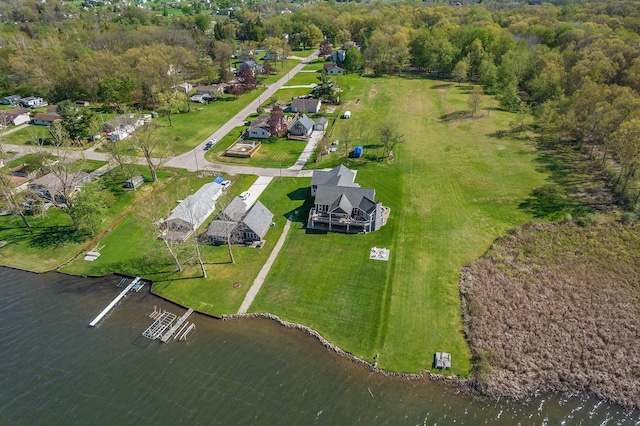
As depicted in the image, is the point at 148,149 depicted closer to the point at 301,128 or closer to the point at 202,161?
the point at 202,161

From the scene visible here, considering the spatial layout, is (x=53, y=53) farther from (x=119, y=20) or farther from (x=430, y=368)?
(x=430, y=368)

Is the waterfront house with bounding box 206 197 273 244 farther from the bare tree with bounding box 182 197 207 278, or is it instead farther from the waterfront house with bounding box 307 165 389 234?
the waterfront house with bounding box 307 165 389 234

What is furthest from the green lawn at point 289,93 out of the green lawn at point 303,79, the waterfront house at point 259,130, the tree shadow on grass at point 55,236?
the tree shadow on grass at point 55,236

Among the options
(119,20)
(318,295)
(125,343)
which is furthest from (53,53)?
(318,295)

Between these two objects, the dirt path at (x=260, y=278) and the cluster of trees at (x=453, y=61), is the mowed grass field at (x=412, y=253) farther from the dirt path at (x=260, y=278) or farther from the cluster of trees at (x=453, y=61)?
the cluster of trees at (x=453, y=61)

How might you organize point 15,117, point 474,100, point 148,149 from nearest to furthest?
point 148,149 < point 15,117 < point 474,100

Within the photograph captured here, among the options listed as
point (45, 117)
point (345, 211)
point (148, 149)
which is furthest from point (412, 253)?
point (45, 117)

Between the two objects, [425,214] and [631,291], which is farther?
[425,214]
